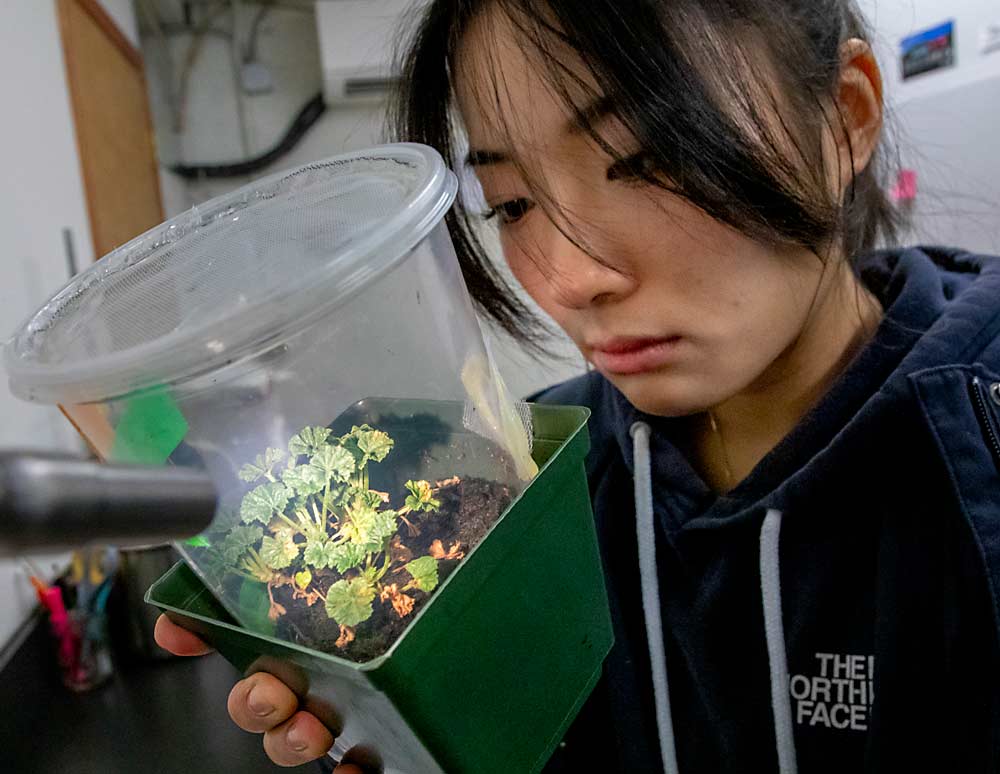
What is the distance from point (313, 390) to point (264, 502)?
0.07 metres

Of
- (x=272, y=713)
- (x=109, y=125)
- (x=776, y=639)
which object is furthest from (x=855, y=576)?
(x=109, y=125)

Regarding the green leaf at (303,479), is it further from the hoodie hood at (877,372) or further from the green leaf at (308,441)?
the hoodie hood at (877,372)

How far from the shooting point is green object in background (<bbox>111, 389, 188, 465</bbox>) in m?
0.34

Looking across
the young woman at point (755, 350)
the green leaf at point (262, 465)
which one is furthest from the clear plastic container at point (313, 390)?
the young woman at point (755, 350)

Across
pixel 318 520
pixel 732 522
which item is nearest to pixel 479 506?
pixel 318 520

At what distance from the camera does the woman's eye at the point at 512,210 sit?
599mm

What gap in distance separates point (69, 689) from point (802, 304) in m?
1.05

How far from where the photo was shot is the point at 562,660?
0.49 m

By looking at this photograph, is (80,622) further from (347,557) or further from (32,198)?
(347,557)

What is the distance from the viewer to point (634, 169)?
517mm

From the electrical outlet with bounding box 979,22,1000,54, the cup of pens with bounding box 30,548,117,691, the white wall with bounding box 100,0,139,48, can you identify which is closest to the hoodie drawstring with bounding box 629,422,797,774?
the cup of pens with bounding box 30,548,117,691

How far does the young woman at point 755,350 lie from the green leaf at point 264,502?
11cm

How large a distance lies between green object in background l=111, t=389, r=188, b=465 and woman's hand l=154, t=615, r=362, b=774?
0.15m

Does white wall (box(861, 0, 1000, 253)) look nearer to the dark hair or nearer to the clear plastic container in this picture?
the dark hair
